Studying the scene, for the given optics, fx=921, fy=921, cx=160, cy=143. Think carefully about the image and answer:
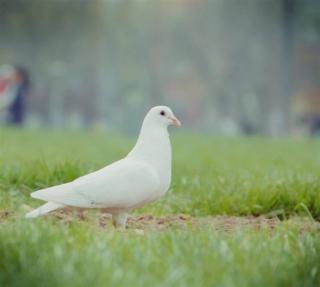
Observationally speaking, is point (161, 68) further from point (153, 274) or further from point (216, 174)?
point (153, 274)

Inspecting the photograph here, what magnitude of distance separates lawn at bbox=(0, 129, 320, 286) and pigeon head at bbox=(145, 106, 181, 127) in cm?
34

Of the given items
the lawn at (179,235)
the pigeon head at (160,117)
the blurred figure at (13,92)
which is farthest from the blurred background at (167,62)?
the pigeon head at (160,117)

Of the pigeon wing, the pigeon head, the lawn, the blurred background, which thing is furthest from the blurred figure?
the pigeon wing

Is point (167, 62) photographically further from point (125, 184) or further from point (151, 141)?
point (125, 184)

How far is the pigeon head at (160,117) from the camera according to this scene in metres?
2.88

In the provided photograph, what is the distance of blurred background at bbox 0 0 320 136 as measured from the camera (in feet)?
35.0

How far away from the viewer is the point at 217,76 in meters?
11.0

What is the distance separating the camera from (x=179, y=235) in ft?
8.27

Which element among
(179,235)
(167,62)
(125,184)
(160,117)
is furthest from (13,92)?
(179,235)

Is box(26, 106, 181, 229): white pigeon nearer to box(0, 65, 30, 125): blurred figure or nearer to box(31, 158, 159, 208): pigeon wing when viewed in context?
box(31, 158, 159, 208): pigeon wing

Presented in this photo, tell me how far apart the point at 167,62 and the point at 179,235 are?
8.77 m

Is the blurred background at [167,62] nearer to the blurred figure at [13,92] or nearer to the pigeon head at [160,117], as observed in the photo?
the blurred figure at [13,92]

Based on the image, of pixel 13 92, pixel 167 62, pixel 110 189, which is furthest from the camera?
pixel 167 62

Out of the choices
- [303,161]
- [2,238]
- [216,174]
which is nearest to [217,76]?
[303,161]
